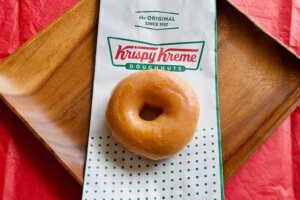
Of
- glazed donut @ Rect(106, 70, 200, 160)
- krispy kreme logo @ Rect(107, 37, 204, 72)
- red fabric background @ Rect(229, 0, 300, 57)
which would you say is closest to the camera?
glazed donut @ Rect(106, 70, 200, 160)

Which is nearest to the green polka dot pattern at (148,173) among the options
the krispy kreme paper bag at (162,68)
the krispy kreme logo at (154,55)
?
the krispy kreme paper bag at (162,68)

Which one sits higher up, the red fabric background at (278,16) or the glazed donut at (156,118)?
the red fabric background at (278,16)

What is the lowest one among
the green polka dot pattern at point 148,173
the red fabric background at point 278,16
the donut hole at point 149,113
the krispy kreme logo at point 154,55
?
the green polka dot pattern at point 148,173

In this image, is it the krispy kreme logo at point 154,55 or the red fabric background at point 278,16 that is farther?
the red fabric background at point 278,16

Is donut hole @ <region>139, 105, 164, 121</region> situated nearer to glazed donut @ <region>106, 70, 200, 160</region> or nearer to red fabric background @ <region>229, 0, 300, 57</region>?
glazed donut @ <region>106, 70, 200, 160</region>

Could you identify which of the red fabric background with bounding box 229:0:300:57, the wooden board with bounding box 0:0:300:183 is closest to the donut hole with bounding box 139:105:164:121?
the wooden board with bounding box 0:0:300:183

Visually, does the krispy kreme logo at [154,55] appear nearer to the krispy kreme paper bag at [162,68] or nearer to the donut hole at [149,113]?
the krispy kreme paper bag at [162,68]

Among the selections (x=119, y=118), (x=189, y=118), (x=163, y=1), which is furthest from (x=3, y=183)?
(x=163, y=1)
